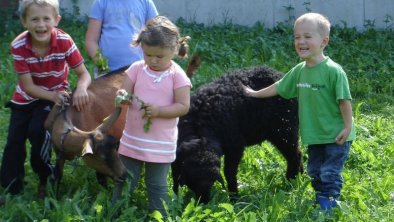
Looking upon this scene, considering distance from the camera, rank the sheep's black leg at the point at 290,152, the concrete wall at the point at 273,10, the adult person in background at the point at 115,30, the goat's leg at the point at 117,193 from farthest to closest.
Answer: the concrete wall at the point at 273,10, the sheep's black leg at the point at 290,152, the adult person in background at the point at 115,30, the goat's leg at the point at 117,193

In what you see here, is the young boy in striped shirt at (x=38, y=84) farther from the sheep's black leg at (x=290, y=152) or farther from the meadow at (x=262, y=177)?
the sheep's black leg at (x=290, y=152)

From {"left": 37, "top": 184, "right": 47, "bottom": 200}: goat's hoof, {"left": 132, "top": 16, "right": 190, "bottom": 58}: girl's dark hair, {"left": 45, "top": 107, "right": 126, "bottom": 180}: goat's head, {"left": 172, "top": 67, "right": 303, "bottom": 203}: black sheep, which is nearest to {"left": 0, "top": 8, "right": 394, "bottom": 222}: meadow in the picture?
{"left": 37, "top": 184, "right": 47, "bottom": 200}: goat's hoof

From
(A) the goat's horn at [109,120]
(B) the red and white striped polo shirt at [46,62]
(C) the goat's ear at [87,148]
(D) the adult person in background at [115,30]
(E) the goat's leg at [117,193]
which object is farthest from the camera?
(D) the adult person in background at [115,30]

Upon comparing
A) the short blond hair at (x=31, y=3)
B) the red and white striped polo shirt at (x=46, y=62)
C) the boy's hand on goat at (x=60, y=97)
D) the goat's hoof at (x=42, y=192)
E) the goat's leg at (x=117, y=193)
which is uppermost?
the short blond hair at (x=31, y=3)

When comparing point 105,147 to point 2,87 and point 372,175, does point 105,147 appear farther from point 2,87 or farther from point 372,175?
point 2,87

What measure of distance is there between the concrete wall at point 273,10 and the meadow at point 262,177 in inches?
43.9

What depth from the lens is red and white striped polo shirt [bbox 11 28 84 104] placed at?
4961mm

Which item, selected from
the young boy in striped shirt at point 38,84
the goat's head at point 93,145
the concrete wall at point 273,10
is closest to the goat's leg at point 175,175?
the goat's head at point 93,145

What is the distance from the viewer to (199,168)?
5156mm

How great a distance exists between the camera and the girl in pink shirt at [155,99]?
14.9 feet

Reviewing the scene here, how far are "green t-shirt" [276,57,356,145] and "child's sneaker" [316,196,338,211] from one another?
415mm

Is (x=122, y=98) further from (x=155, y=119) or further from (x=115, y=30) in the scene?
(x=115, y=30)

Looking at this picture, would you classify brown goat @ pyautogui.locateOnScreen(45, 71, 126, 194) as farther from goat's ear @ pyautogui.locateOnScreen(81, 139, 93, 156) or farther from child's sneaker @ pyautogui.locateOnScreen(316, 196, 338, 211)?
child's sneaker @ pyautogui.locateOnScreen(316, 196, 338, 211)

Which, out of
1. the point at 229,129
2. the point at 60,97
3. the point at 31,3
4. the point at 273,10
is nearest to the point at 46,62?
the point at 60,97
